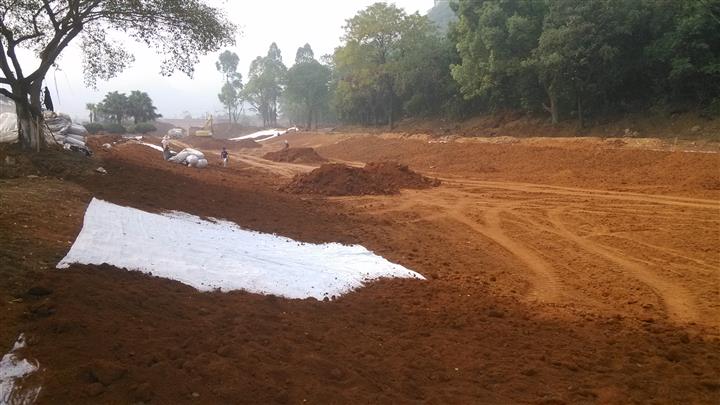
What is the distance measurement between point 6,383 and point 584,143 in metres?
22.9

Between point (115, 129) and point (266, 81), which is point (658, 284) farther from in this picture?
point (266, 81)

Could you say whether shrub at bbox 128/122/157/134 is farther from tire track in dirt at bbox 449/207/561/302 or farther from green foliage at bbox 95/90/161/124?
tire track in dirt at bbox 449/207/561/302

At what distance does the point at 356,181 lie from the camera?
18.5 metres

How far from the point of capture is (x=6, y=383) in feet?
11.3

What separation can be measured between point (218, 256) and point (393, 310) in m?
3.11

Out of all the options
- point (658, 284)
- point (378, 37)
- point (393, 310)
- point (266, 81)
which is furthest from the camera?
point (266, 81)

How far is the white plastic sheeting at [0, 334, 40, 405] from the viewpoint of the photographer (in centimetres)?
334

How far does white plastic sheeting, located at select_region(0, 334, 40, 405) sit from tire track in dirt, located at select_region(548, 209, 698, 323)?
7780 mm

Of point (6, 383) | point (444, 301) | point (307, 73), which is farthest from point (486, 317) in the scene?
point (307, 73)

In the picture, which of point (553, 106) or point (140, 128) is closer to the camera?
point (553, 106)

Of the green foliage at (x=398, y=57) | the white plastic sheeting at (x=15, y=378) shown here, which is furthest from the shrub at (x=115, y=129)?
the white plastic sheeting at (x=15, y=378)

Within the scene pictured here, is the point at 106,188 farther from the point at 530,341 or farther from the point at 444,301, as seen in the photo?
the point at 530,341

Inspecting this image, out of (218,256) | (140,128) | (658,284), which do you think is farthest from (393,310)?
(140,128)

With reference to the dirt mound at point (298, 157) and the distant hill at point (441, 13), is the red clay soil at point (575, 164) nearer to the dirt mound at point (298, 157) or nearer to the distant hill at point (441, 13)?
the dirt mound at point (298, 157)
